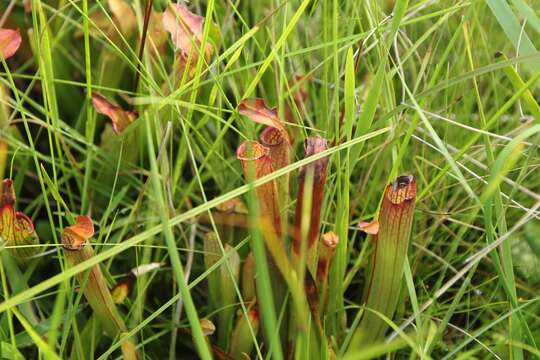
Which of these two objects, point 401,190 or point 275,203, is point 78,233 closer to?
point 275,203

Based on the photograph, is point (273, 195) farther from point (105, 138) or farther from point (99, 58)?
point (99, 58)

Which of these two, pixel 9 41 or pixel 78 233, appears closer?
pixel 78 233

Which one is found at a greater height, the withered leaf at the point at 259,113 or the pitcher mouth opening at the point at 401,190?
the withered leaf at the point at 259,113

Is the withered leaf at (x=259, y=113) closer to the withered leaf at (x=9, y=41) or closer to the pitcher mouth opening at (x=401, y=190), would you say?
the pitcher mouth opening at (x=401, y=190)

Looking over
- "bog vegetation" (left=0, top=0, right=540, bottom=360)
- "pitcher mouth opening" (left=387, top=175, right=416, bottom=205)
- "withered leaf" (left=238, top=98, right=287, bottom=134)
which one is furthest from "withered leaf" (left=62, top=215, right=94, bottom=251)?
"pitcher mouth opening" (left=387, top=175, right=416, bottom=205)

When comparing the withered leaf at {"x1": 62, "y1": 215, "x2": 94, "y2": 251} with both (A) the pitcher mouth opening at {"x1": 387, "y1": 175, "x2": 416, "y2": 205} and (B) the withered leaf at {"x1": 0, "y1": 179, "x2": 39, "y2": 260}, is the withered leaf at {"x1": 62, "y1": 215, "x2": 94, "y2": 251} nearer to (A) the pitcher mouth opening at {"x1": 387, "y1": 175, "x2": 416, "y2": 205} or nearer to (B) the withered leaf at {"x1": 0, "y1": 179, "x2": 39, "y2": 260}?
(B) the withered leaf at {"x1": 0, "y1": 179, "x2": 39, "y2": 260}

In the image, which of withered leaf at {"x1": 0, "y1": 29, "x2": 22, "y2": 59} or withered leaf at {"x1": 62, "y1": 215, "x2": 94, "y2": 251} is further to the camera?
withered leaf at {"x1": 0, "y1": 29, "x2": 22, "y2": 59}

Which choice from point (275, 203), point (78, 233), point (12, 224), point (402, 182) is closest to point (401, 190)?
point (402, 182)

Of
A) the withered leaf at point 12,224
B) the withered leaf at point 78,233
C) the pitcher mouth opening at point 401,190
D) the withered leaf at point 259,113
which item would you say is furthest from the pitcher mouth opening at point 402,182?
the withered leaf at point 12,224

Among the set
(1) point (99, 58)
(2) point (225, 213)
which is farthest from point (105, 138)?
(2) point (225, 213)
